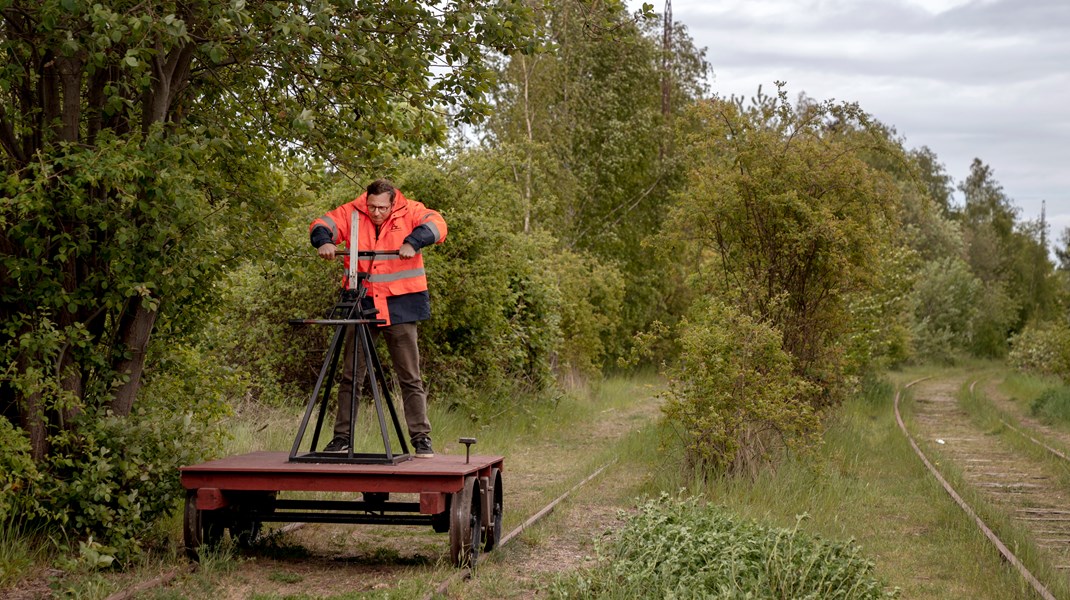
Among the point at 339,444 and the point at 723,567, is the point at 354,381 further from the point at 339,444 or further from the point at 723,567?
the point at 723,567

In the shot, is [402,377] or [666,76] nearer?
[402,377]

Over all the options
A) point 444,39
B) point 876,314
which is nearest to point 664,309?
point 876,314

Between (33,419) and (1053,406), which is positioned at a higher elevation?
(33,419)

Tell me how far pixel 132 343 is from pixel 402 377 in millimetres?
1883

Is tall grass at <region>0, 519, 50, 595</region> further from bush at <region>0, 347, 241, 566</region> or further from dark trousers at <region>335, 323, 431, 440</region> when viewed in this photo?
dark trousers at <region>335, 323, 431, 440</region>

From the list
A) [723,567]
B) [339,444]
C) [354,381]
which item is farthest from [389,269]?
[723,567]

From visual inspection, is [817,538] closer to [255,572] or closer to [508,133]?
[255,572]

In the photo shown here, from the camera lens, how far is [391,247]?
8508 mm

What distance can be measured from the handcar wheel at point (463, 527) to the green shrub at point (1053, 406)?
19.3 m

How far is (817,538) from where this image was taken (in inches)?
303

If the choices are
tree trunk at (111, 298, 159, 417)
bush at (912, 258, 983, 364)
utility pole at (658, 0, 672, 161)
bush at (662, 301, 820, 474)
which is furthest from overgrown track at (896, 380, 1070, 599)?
bush at (912, 258, 983, 364)

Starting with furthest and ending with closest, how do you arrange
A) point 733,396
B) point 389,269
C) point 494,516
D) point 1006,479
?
1. point 1006,479
2. point 733,396
3. point 494,516
4. point 389,269

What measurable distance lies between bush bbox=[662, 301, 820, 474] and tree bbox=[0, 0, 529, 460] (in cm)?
381

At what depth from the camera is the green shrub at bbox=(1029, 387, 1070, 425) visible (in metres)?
24.5
